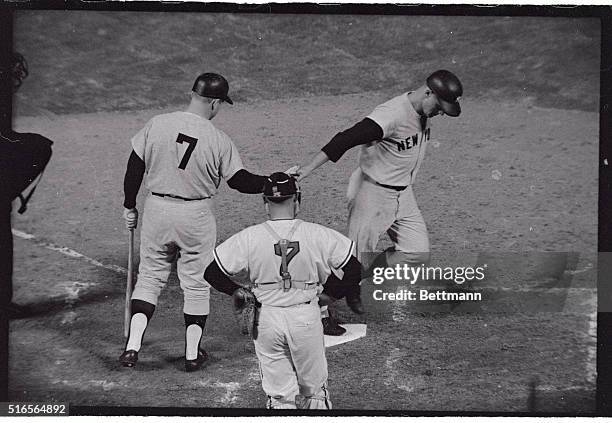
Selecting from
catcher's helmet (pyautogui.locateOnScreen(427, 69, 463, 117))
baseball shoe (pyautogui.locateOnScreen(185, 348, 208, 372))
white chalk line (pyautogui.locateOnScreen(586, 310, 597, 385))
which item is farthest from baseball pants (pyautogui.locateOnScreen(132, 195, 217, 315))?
white chalk line (pyautogui.locateOnScreen(586, 310, 597, 385))

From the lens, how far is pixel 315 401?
6.52 m

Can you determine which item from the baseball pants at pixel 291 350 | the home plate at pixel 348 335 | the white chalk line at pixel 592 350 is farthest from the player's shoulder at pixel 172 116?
the white chalk line at pixel 592 350

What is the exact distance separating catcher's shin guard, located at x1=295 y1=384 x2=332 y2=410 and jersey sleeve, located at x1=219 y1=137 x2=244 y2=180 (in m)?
1.68

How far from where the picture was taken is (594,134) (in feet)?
23.2

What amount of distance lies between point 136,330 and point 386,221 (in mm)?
2055

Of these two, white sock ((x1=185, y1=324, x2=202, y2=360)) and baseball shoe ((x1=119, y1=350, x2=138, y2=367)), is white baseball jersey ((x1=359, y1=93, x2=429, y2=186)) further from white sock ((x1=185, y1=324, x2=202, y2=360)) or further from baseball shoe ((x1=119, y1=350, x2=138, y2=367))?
baseball shoe ((x1=119, y1=350, x2=138, y2=367))

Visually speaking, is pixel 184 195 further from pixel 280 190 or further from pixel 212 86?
pixel 280 190

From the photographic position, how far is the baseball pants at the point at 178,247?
21.8ft

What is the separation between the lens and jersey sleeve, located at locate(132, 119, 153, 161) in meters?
6.73

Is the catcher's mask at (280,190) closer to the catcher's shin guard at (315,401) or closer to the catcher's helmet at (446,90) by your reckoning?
the catcher's shin guard at (315,401)

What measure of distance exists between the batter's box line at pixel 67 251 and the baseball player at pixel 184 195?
0.33m

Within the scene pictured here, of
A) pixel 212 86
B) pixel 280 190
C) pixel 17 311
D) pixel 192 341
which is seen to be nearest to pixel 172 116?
pixel 212 86

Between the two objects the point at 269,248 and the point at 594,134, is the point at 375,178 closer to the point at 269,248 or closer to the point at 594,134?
the point at 269,248

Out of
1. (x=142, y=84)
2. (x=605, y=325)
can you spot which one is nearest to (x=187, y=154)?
(x=142, y=84)
